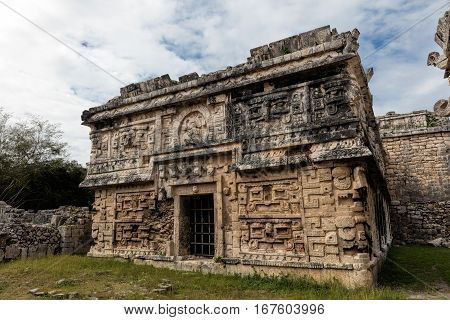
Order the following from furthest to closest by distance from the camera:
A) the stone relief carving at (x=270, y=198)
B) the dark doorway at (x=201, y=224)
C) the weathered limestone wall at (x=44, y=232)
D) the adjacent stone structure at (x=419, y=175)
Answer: the adjacent stone structure at (x=419, y=175), the weathered limestone wall at (x=44, y=232), the dark doorway at (x=201, y=224), the stone relief carving at (x=270, y=198)

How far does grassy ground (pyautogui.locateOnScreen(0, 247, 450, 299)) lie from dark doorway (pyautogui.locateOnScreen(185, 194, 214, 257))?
3.19ft

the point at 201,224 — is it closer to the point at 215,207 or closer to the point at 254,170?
the point at 215,207

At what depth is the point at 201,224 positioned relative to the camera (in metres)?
7.94

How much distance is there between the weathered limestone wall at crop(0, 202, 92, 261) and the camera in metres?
9.27

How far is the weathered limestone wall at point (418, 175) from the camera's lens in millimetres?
13195

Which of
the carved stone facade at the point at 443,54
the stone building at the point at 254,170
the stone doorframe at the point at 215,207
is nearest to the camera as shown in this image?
the carved stone facade at the point at 443,54

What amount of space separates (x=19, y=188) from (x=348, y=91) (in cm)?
1797

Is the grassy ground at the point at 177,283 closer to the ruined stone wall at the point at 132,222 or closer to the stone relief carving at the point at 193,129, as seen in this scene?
the ruined stone wall at the point at 132,222

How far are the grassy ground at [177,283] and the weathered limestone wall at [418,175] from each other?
5.75m

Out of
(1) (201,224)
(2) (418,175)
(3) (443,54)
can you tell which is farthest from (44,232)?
(2) (418,175)

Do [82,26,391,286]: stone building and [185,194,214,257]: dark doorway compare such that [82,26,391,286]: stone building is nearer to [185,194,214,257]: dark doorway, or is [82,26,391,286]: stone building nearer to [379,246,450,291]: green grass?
[185,194,214,257]: dark doorway

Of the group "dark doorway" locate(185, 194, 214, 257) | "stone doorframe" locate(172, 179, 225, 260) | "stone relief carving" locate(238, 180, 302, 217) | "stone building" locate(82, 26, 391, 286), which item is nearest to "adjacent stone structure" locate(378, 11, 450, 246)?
"stone building" locate(82, 26, 391, 286)

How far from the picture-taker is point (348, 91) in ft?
20.5

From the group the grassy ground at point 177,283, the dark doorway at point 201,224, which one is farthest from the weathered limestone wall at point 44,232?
the dark doorway at point 201,224
